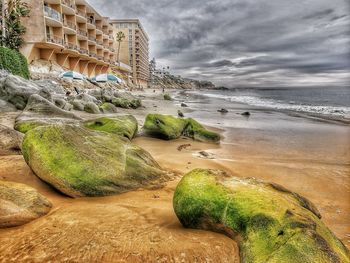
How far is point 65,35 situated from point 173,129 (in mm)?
41219

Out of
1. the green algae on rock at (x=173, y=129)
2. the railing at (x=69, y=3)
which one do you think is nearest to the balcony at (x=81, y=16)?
the railing at (x=69, y=3)

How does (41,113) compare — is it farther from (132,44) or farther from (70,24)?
(132,44)

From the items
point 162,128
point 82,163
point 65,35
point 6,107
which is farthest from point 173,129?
point 65,35

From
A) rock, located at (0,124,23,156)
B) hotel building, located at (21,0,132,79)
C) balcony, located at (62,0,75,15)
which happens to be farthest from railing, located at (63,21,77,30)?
rock, located at (0,124,23,156)

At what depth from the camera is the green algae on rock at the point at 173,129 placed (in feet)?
33.0

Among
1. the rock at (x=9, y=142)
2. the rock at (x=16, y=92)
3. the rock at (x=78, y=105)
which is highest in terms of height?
the rock at (x=16, y=92)

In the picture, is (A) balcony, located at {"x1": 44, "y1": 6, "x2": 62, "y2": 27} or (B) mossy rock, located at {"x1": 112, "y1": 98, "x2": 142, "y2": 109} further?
(A) balcony, located at {"x1": 44, "y1": 6, "x2": 62, "y2": 27}

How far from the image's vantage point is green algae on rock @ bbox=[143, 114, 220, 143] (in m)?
10.1

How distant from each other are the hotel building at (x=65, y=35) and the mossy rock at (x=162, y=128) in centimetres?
3200

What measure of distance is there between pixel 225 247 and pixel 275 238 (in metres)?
0.55

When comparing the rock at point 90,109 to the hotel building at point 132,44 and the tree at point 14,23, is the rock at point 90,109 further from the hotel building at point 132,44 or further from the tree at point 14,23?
the hotel building at point 132,44

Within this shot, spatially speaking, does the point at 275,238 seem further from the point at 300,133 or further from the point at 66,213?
the point at 300,133

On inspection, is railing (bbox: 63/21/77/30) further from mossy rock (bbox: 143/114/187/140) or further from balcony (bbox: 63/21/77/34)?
mossy rock (bbox: 143/114/187/140)

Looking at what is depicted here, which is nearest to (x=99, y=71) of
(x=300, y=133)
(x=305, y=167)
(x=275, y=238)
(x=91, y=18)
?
(x=91, y=18)
